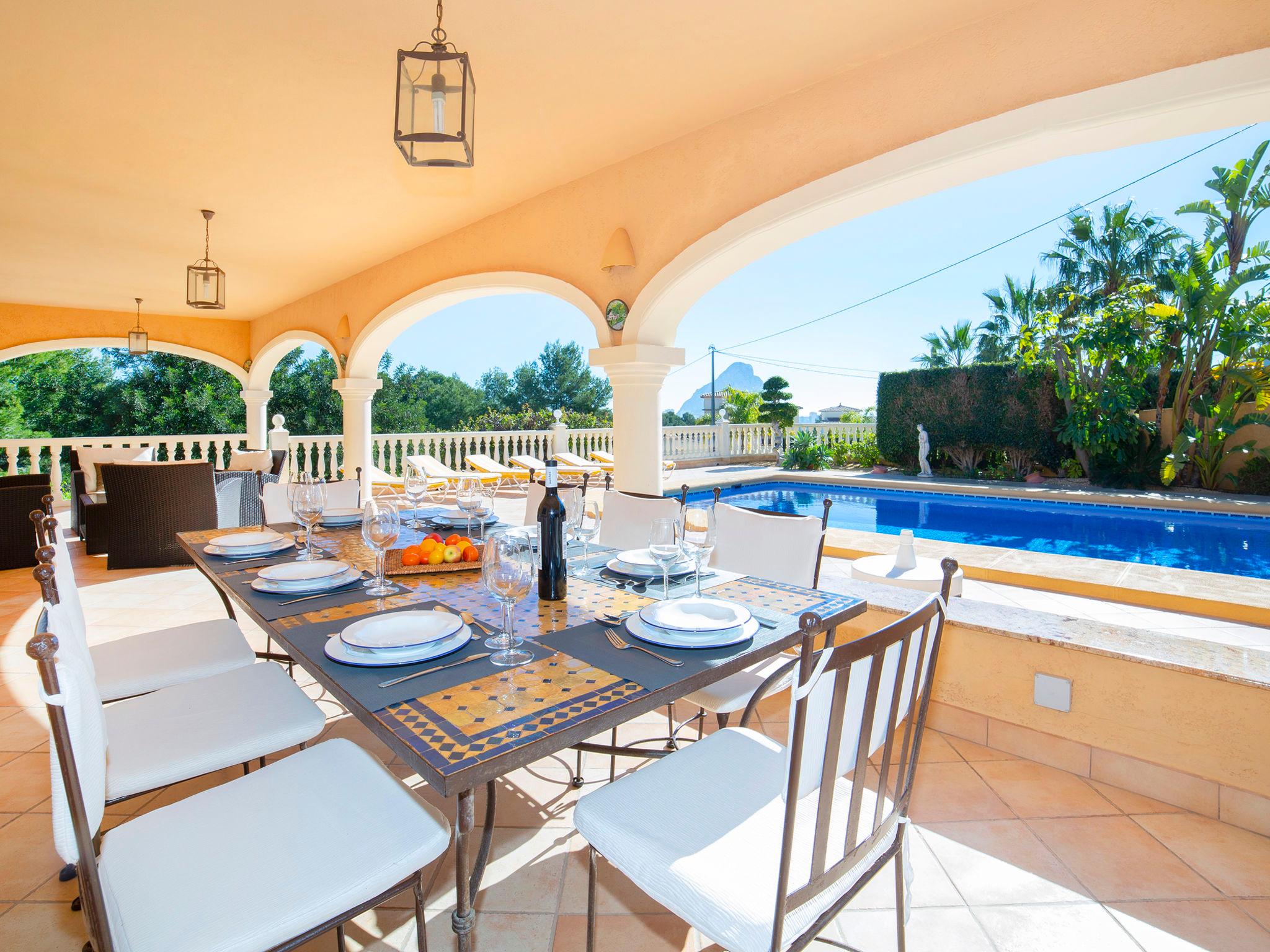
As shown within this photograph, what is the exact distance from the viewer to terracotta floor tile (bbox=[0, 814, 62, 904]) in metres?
1.59

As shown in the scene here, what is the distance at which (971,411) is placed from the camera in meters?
10.9

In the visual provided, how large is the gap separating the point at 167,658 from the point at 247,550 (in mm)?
370

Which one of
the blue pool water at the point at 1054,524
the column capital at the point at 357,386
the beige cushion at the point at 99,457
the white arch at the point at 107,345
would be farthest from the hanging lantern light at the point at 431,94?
the white arch at the point at 107,345

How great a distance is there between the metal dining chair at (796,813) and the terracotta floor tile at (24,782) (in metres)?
1.86

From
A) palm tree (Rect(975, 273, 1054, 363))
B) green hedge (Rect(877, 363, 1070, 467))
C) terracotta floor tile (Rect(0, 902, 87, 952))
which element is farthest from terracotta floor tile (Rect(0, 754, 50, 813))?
palm tree (Rect(975, 273, 1054, 363))

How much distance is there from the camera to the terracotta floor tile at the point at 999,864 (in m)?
1.53

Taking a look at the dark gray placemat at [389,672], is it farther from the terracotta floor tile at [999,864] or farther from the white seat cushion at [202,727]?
the terracotta floor tile at [999,864]

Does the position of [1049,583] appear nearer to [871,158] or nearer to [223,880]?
[871,158]

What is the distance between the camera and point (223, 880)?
1018mm

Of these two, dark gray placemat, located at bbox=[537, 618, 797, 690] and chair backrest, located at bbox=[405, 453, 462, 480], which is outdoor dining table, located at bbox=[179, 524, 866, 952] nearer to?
dark gray placemat, located at bbox=[537, 618, 797, 690]

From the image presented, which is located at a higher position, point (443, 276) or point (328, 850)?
point (443, 276)

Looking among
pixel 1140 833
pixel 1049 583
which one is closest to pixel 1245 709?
pixel 1140 833

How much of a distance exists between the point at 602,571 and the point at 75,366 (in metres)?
21.3

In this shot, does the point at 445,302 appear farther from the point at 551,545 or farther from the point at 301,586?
the point at 551,545
